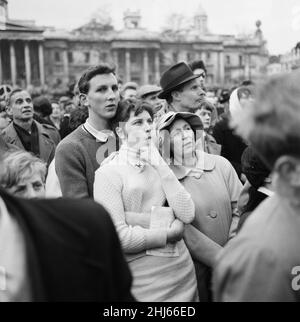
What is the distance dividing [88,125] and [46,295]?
208 cm

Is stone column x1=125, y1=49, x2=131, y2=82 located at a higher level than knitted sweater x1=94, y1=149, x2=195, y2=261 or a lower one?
higher

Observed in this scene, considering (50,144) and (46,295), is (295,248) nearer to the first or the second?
(46,295)

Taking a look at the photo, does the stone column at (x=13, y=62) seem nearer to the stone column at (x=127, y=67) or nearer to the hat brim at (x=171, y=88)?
the stone column at (x=127, y=67)

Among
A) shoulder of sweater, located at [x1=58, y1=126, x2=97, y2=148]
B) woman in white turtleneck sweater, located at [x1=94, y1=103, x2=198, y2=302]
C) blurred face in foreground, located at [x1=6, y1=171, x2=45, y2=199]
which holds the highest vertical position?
shoulder of sweater, located at [x1=58, y1=126, x2=97, y2=148]

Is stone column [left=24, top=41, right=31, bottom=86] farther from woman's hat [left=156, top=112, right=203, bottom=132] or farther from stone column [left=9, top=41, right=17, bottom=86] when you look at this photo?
woman's hat [left=156, top=112, right=203, bottom=132]

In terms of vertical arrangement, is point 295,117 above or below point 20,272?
above

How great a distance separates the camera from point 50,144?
5.04m

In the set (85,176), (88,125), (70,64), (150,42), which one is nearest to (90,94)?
(88,125)

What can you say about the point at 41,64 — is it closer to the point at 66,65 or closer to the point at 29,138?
the point at 66,65

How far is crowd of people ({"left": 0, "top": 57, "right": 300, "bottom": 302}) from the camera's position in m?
1.33

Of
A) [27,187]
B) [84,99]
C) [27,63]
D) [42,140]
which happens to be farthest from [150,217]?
[27,63]

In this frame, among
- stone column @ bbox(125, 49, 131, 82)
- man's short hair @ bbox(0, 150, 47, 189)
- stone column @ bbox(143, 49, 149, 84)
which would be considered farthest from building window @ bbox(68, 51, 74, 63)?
man's short hair @ bbox(0, 150, 47, 189)

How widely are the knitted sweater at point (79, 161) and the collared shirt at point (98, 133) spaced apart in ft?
0.07

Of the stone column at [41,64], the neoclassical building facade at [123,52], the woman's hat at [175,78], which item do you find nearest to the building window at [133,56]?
the neoclassical building facade at [123,52]
